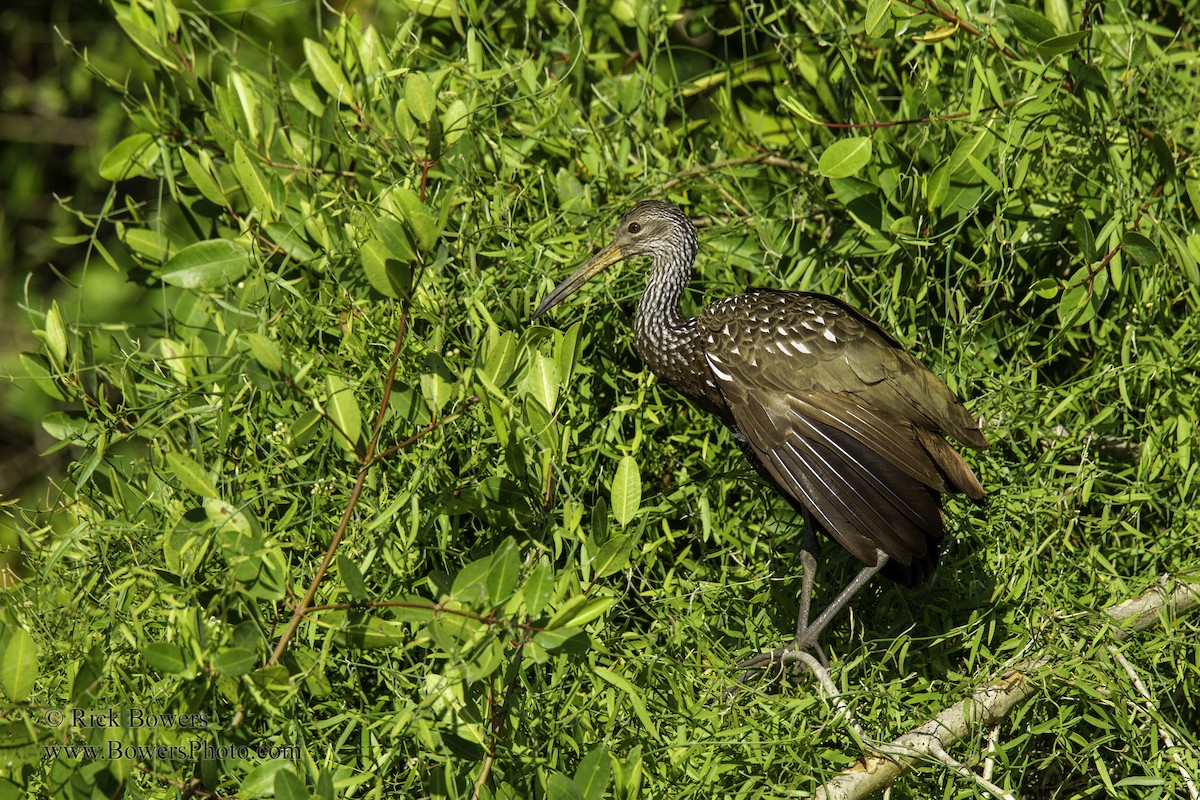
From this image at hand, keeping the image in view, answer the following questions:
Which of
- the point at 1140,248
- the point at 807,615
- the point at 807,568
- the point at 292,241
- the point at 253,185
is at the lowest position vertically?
the point at 807,615

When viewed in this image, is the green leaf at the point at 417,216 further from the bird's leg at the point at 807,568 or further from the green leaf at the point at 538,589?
the bird's leg at the point at 807,568

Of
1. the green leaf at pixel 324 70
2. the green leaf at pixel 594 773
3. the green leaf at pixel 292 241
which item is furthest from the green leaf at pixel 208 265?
the green leaf at pixel 594 773

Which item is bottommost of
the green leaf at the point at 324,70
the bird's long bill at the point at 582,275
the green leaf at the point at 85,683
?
the green leaf at the point at 85,683

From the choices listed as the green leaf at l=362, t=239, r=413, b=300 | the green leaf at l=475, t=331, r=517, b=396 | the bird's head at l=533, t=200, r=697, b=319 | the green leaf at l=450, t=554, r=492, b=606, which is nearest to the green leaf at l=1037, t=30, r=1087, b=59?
the bird's head at l=533, t=200, r=697, b=319

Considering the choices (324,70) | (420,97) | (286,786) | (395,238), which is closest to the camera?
(286,786)

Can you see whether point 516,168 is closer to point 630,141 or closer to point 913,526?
point 630,141

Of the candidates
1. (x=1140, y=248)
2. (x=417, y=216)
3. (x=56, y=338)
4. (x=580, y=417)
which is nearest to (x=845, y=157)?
(x=1140, y=248)

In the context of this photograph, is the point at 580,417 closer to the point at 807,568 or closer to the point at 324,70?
the point at 807,568

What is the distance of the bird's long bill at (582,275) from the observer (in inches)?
139

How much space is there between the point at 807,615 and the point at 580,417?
877mm

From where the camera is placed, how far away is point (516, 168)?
12.5 ft

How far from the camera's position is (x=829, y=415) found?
131 inches

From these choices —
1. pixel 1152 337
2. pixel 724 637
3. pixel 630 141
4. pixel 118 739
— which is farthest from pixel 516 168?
pixel 118 739

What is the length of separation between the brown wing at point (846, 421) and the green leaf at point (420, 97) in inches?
46.6
